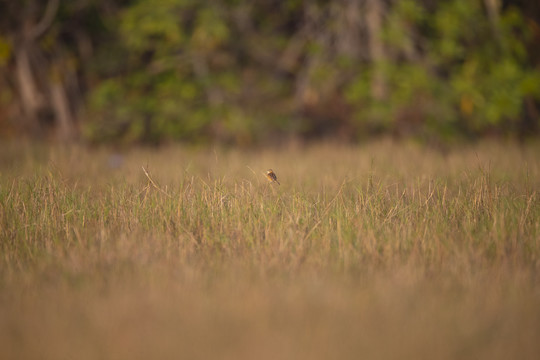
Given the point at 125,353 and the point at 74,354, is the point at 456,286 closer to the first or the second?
the point at 125,353

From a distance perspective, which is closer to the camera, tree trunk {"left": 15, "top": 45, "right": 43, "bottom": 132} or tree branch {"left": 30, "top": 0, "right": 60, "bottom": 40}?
tree branch {"left": 30, "top": 0, "right": 60, "bottom": 40}

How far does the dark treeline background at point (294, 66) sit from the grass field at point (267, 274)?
542 cm

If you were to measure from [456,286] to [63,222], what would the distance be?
305cm

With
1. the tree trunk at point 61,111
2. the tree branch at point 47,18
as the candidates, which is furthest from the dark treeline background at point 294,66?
the tree trunk at point 61,111

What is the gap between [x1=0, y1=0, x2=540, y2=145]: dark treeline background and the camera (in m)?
9.80

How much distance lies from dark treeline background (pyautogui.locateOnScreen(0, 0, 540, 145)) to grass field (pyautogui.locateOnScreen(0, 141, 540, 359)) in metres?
5.42

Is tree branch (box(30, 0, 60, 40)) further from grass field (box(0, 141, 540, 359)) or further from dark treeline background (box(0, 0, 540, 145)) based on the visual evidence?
grass field (box(0, 141, 540, 359))

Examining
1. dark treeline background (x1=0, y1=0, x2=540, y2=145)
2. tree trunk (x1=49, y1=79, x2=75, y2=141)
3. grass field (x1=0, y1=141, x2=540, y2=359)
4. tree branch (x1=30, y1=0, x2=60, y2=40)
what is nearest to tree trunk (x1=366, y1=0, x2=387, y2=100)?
dark treeline background (x1=0, y1=0, x2=540, y2=145)

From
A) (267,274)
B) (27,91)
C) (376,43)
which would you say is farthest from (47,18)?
(267,274)

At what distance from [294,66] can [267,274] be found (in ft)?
30.7

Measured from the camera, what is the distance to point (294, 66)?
11.7m

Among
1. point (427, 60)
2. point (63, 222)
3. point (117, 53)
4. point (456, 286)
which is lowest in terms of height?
point (456, 286)

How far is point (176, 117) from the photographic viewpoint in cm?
1102

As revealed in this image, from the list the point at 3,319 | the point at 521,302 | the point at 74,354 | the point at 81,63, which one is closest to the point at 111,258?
the point at 3,319
